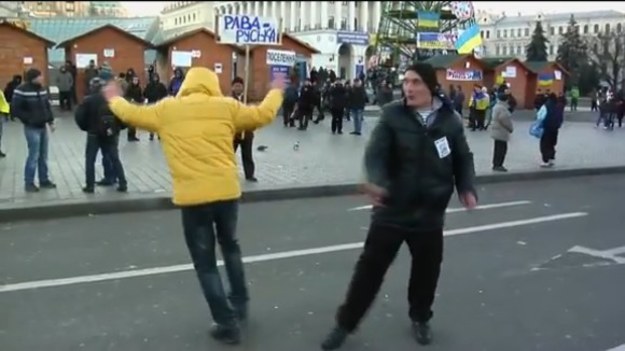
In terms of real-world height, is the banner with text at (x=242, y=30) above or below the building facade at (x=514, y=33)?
below

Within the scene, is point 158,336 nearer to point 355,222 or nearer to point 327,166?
point 355,222

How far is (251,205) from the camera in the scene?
977 cm

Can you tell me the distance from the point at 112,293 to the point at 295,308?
153 centimetres

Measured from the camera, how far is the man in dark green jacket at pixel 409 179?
14.1ft

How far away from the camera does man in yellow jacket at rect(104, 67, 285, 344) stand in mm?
4344

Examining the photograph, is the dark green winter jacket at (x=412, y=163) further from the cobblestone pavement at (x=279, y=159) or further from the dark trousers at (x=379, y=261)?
the cobblestone pavement at (x=279, y=159)

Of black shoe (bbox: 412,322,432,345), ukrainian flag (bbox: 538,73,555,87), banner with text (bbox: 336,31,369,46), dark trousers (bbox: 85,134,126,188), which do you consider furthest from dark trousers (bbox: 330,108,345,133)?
banner with text (bbox: 336,31,369,46)

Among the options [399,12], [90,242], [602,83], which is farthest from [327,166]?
[602,83]

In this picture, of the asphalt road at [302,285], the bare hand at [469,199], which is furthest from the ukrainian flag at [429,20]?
the bare hand at [469,199]

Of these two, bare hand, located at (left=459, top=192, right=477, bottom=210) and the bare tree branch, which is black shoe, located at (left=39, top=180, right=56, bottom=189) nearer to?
bare hand, located at (left=459, top=192, right=477, bottom=210)

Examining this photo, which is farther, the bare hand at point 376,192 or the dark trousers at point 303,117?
the dark trousers at point 303,117

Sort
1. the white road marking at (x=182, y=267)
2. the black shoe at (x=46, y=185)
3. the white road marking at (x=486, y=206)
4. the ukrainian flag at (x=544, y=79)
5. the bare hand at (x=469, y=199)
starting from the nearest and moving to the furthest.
A: the bare hand at (x=469, y=199), the white road marking at (x=182, y=267), the white road marking at (x=486, y=206), the black shoe at (x=46, y=185), the ukrainian flag at (x=544, y=79)

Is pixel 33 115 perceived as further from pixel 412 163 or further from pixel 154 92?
pixel 154 92

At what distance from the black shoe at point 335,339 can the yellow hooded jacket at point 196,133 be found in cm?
111
